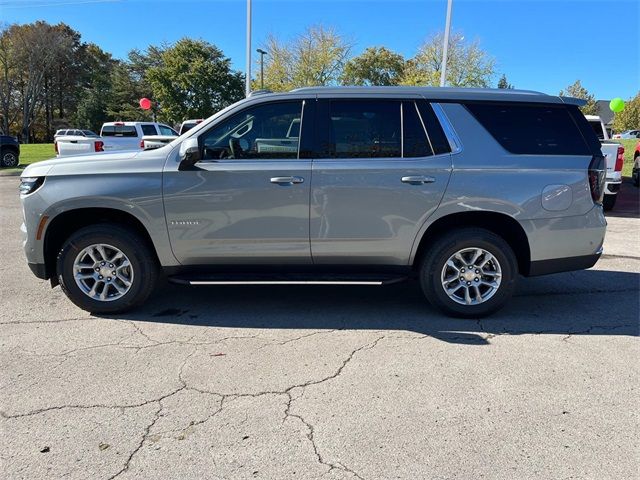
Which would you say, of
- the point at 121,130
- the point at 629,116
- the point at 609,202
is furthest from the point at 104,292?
the point at 629,116

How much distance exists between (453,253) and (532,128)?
130 centimetres

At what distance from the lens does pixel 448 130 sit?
420 cm

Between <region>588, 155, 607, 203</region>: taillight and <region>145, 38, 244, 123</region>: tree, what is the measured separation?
43.7m

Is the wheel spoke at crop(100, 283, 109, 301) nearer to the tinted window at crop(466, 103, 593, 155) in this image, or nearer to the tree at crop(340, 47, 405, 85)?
the tinted window at crop(466, 103, 593, 155)

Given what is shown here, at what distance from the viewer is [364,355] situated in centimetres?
365

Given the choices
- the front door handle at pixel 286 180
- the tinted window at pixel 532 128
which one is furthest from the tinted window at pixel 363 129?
the tinted window at pixel 532 128

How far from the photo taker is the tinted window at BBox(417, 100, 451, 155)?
4180mm

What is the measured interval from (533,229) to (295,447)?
2.81m

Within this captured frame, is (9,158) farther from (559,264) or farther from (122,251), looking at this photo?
(559,264)

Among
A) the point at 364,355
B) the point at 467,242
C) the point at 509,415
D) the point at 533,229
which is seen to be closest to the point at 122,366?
the point at 364,355

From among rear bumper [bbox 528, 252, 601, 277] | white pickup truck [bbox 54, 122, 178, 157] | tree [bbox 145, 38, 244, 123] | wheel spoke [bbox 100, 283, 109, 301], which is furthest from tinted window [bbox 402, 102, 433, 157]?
tree [bbox 145, 38, 244, 123]

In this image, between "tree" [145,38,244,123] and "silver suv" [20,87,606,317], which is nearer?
"silver suv" [20,87,606,317]

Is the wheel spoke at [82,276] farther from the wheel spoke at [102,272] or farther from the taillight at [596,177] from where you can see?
the taillight at [596,177]

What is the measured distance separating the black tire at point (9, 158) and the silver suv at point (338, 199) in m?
19.4
